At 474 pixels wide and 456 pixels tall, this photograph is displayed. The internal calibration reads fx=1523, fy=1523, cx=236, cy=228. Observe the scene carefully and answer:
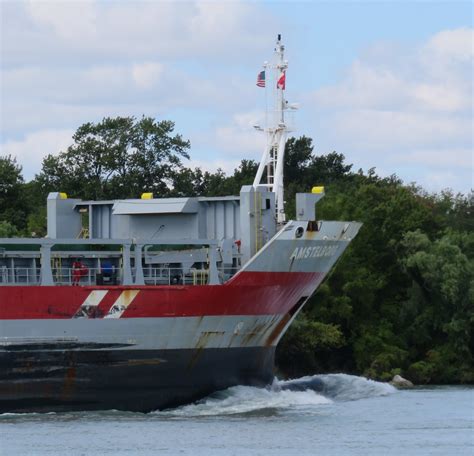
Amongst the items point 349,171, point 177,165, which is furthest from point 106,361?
point 349,171

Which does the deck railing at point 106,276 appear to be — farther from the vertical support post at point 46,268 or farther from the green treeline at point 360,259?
the green treeline at point 360,259

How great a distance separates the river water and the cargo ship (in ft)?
2.41

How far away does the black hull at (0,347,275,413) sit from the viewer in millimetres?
39656

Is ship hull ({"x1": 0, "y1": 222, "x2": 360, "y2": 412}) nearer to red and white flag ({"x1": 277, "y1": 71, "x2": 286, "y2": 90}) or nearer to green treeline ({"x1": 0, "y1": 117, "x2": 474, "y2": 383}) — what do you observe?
red and white flag ({"x1": 277, "y1": 71, "x2": 286, "y2": 90})

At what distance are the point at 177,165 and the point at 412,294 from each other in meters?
17.3

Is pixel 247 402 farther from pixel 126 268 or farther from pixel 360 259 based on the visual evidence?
pixel 360 259

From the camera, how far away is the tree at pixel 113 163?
72562mm

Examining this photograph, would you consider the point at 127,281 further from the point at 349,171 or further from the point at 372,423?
the point at 349,171

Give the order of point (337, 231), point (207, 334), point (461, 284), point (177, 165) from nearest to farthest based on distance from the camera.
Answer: point (207, 334) → point (337, 231) → point (461, 284) → point (177, 165)

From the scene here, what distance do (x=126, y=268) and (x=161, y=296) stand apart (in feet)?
4.11

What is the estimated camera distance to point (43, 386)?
39.9m

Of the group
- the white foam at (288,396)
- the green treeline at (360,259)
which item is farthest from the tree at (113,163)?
the white foam at (288,396)

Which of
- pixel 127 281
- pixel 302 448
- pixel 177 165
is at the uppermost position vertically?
pixel 177 165

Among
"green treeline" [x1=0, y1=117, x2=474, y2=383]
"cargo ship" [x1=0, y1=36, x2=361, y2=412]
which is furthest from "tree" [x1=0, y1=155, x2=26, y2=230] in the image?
"cargo ship" [x1=0, y1=36, x2=361, y2=412]
